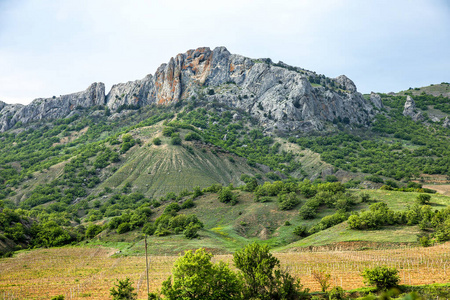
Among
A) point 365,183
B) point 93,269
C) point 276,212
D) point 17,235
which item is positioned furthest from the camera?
point 365,183

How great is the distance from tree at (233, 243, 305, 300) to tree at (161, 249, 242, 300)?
2.16 meters

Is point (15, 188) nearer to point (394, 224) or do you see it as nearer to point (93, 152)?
point (93, 152)

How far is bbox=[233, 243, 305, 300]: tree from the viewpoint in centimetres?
3047

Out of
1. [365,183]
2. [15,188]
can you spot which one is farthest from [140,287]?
[15,188]

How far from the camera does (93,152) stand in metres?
169

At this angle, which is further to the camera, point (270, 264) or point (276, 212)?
point (276, 212)

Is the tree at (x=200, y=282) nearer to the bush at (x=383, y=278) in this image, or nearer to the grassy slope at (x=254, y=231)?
the bush at (x=383, y=278)

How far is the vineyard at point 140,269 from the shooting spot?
121 feet

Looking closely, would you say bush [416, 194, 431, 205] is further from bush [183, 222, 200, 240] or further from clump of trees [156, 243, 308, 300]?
clump of trees [156, 243, 308, 300]

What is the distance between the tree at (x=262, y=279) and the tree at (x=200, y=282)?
216 centimetres

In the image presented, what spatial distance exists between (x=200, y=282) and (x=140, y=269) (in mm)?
27098

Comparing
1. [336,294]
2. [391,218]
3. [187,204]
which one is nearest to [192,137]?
[187,204]

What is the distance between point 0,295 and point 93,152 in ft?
458

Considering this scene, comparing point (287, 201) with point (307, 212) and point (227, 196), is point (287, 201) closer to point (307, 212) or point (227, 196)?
point (307, 212)
